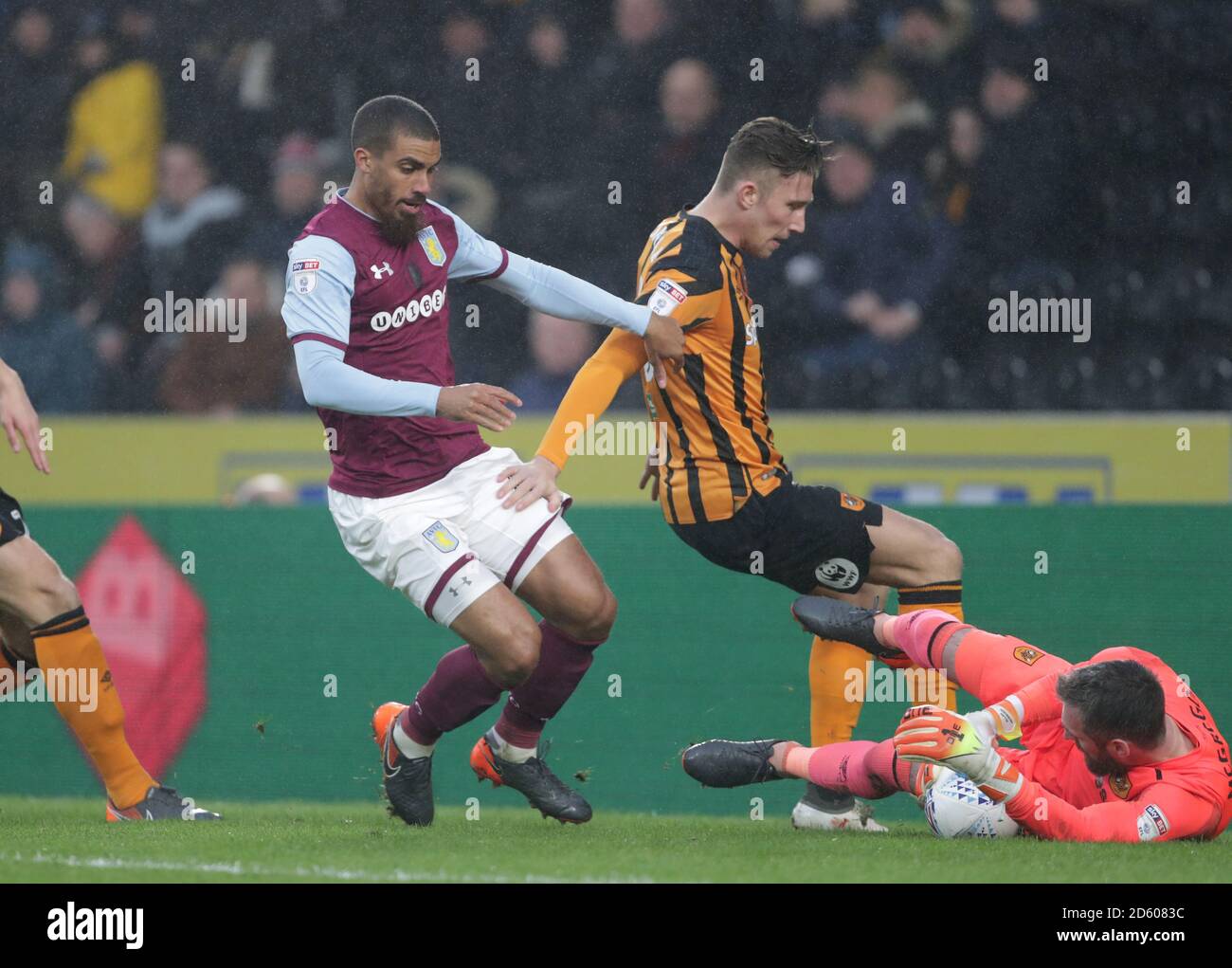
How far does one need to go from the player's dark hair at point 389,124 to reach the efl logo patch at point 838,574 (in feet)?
5.32

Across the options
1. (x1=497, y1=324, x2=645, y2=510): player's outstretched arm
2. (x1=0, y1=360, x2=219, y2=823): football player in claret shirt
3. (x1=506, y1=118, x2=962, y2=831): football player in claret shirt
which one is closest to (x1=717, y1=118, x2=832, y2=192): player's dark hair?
(x1=506, y1=118, x2=962, y2=831): football player in claret shirt

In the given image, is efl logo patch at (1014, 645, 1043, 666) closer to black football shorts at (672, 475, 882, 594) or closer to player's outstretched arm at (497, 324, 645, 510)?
black football shorts at (672, 475, 882, 594)

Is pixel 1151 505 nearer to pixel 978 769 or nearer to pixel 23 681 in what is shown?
pixel 978 769

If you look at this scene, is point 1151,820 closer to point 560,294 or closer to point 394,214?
point 560,294

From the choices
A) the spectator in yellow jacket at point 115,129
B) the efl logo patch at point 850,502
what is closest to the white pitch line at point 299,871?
the efl logo patch at point 850,502

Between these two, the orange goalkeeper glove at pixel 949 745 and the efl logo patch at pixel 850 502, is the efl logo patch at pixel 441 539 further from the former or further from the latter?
the orange goalkeeper glove at pixel 949 745

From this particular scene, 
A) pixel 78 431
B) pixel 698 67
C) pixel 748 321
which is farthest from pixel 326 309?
pixel 698 67

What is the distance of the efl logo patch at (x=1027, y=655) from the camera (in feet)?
14.7

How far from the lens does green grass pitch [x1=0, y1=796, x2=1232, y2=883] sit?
3619mm

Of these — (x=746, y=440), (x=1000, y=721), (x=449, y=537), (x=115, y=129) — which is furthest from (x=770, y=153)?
(x=115, y=129)

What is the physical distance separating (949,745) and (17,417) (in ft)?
8.23

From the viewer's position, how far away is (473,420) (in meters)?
4.23

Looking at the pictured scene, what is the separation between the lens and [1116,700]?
13.2 feet

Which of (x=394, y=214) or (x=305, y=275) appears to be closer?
(x=305, y=275)
